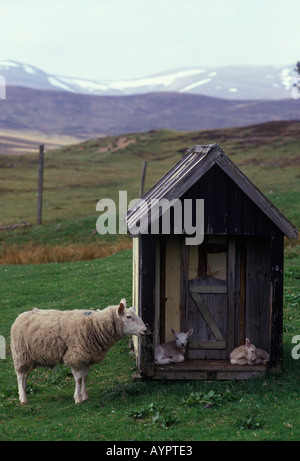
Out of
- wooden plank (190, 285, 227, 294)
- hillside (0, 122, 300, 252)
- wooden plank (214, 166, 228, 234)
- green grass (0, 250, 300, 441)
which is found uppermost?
hillside (0, 122, 300, 252)

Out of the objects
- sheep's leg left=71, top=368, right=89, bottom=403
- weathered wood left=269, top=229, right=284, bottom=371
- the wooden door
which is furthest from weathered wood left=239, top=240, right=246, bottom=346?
sheep's leg left=71, top=368, right=89, bottom=403

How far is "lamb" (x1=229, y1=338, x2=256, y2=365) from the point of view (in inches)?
456

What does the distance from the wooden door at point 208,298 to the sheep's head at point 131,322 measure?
1.59 metres

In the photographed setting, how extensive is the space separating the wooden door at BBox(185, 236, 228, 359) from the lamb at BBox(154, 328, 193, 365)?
0.45 metres

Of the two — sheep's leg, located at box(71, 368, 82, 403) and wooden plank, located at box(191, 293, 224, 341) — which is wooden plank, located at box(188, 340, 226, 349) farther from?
sheep's leg, located at box(71, 368, 82, 403)

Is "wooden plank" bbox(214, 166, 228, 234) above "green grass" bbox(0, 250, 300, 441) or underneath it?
above

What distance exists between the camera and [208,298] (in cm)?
1220

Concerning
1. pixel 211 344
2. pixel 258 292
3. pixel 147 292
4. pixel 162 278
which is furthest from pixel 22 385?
pixel 258 292

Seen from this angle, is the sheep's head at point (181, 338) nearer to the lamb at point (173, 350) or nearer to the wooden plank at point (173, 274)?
the lamb at point (173, 350)

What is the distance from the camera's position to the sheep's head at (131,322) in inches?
427

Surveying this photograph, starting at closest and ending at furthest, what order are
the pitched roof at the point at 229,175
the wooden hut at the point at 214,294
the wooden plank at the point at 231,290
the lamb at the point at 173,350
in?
the pitched roof at the point at 229,175 < the wooden hut at the point at 214,294 < the lamb at the point at 173,350 < the wooden plank at the point at 231,290

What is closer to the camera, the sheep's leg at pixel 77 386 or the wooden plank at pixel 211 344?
the sheep's leg at pixel 77 386

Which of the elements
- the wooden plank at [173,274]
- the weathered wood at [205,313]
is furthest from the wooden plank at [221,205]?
the weathered wood at [205,313]
